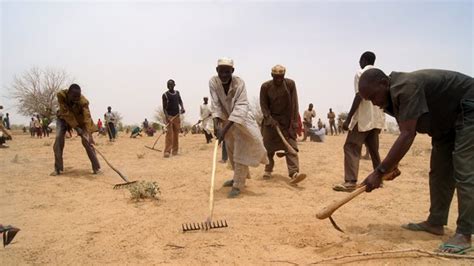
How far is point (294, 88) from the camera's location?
242 inches

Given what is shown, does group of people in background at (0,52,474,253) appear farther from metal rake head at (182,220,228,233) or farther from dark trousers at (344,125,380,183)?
metal rake head at (182,220,228,233)

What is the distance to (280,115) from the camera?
6.26 metres

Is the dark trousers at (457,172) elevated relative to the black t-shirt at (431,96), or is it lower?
lower

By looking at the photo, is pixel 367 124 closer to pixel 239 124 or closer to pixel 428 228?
pixel 239 124

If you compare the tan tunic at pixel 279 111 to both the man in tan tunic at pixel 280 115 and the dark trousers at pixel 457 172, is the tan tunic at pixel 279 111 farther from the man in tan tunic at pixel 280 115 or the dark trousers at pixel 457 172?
the dark trousers at pixel 457 172

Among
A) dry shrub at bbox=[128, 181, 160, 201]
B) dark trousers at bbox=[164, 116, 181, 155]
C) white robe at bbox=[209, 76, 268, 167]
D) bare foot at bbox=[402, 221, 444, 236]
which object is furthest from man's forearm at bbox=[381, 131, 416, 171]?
dark trousers at bbox=[164, 116, 181, 155]

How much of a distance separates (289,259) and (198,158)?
21.4 ft

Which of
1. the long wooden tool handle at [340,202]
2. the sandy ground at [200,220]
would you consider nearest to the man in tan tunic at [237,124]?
the sandy ground at [200,220]

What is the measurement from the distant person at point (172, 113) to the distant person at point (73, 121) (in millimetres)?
2905

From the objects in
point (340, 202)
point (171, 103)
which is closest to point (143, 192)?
point (340, 202)

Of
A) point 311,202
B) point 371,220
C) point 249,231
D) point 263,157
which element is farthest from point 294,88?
point 249,231

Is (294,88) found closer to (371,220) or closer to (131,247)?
(371,220)

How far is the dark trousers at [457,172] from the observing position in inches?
116

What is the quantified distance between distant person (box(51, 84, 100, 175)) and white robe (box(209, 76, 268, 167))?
9.43 feet
